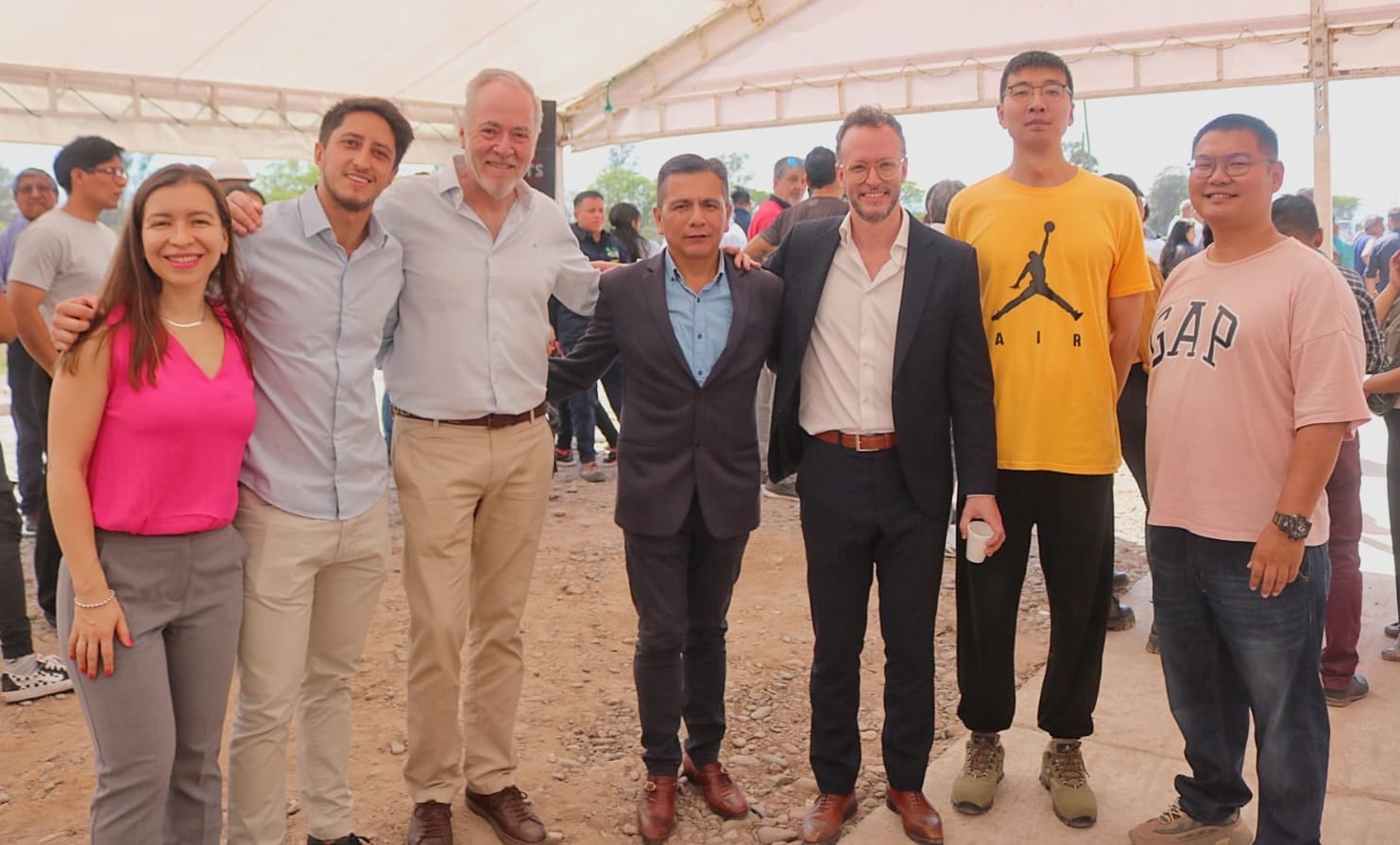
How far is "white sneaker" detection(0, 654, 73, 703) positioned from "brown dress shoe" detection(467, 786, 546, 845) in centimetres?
196

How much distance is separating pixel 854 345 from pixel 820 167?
3586mm

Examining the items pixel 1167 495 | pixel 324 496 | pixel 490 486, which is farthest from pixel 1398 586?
pixel 324 496

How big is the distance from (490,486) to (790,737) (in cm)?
156

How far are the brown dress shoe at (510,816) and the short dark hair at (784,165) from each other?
5273 millimetres

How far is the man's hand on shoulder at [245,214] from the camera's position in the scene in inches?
95.4

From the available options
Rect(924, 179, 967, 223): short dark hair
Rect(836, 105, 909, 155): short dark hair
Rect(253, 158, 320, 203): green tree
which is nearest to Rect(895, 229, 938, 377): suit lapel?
Rect(836, 105, 909, 155): short dark hair

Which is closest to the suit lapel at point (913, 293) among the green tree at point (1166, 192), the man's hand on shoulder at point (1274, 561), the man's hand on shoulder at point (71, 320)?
the man's hand on shoulder at point (1274, 561)

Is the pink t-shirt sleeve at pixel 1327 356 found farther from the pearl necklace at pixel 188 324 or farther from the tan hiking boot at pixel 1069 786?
the pearl necklace at pixel 188 324

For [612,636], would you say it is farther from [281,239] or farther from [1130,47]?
[1130,47]

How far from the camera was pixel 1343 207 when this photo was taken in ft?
34.7

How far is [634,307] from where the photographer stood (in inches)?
113

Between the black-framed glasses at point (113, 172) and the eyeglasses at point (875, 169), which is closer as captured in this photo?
the eyeglasses at point (875, 169)

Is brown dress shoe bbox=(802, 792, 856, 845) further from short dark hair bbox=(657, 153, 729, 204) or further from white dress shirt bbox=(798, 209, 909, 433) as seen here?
short dark hair bbox=(657, 153, 729, 204)

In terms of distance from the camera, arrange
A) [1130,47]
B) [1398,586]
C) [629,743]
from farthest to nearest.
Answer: [1130,47]
[1398,586]
[629,743]
